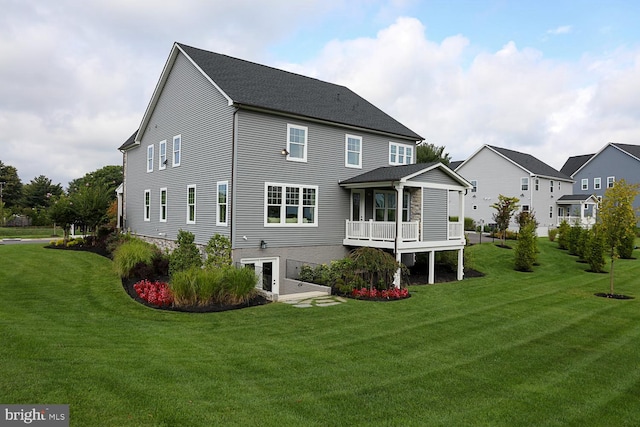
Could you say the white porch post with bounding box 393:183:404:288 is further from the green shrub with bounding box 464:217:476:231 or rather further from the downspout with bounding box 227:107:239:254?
the green shrub with bounding box 464:217:476:231

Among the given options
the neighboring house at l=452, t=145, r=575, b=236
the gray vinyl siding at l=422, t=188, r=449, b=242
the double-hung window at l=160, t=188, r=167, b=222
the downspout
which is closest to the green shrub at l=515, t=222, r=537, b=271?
the gray vinyl siding at l=422, t=188, r=449, b=242

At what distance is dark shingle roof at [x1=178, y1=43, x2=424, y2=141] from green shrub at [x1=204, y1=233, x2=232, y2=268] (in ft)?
15.9

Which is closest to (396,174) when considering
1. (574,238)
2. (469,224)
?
(574,238)

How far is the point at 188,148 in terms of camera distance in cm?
1802

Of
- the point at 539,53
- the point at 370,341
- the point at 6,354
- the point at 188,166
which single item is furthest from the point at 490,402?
the point at 539,53

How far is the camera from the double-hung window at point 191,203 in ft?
57.2

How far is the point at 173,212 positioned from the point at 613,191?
1790 centimetres

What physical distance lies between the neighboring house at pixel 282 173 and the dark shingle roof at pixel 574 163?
133 ft

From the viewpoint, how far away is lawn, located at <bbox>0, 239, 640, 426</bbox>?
504cm

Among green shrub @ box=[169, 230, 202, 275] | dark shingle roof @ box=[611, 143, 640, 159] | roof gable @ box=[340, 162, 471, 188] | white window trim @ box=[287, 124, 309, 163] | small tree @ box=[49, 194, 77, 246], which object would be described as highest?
dark shingle roof @ box=[611, 143, 640, 159]

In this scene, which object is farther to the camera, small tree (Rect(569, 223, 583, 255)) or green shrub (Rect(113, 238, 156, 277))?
small tree (Rect(569, 223, 583, 255))

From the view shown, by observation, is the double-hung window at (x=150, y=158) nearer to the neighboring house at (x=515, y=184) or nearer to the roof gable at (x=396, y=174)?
the roof gable at (x=396, y=174)

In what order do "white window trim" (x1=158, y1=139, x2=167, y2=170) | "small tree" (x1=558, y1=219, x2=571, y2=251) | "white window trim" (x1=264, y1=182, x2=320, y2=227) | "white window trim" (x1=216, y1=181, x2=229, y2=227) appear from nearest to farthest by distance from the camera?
1. "white window trim" (x1=216, y1=181, x2=229, y2=227)
2. "white window trim" (x1=264, y1=182, x2=320, y2=227)
3. "white window trim" (x1=158, y1=139, x2=167, y2=170)
4. "small tree" (x1=558, y1=219, x2=571, y2=251)

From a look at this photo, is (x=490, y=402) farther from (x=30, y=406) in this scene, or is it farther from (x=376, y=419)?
(x=30, y=406)
